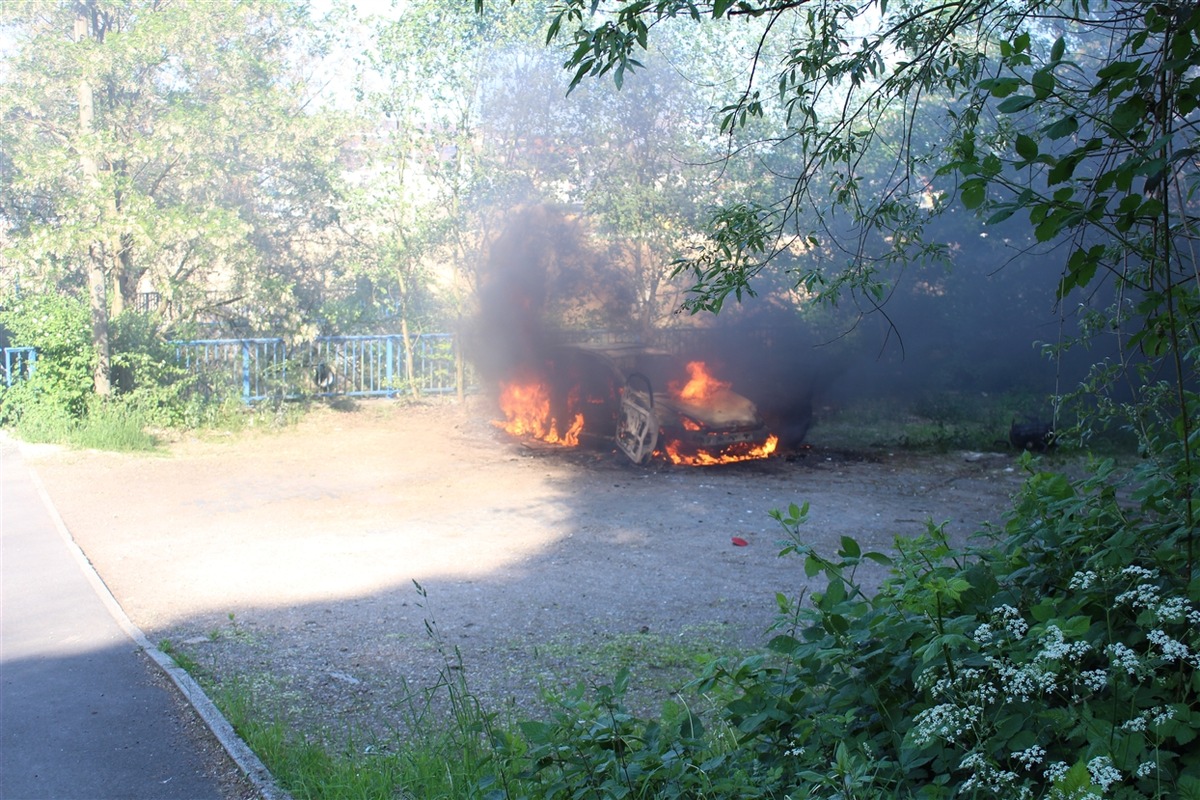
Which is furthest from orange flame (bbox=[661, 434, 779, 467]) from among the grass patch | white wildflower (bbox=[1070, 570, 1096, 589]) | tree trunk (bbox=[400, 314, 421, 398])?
white wildflower (bbox=[1070, 570, 1096, 589])

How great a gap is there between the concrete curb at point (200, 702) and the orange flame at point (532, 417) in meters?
8.18

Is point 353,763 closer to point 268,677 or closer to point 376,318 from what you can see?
point 268,677

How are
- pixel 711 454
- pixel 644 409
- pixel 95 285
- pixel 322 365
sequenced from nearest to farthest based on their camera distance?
pixel 644 409 → pixel 711 454 → pixel 95 285 → pixel 322 365

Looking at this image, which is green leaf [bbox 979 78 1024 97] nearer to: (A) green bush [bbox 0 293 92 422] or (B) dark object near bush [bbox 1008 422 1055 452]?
(B) dark object near bush [bbox 1008 422 1055 452]

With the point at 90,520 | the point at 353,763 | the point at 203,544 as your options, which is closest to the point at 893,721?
the point at 353,763

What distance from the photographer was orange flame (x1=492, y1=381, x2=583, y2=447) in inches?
603

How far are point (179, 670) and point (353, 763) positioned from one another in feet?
6.12

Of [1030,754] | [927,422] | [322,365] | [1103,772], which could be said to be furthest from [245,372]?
[1103,772]

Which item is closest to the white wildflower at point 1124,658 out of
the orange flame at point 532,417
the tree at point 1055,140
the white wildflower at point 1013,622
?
the white wildflower at point 1013,622

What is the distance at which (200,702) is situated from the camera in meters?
5.11

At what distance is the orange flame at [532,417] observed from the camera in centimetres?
1533

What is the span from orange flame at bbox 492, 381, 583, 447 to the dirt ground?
2.35 ft

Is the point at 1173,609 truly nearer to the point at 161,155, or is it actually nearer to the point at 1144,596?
the point at 1144,596

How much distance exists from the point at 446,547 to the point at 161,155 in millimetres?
9817
